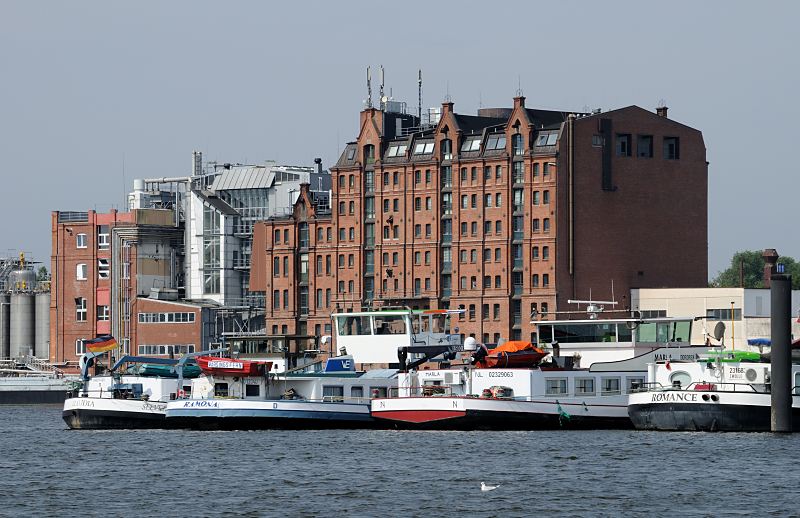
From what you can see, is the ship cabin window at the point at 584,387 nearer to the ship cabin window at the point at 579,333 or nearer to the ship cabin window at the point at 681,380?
the ship cabin window at the point at 681,380

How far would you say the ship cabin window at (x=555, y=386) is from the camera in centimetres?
10031

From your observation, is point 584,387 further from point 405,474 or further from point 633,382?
point 405,474

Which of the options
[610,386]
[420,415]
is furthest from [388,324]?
[610,386]

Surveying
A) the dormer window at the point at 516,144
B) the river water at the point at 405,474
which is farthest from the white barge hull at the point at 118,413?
the dormer window at the point at 516,144

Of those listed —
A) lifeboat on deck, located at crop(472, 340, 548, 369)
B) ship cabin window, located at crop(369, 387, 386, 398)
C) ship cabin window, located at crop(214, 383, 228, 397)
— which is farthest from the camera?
ship cabin window, located at crop(369, 387, 386, 398)

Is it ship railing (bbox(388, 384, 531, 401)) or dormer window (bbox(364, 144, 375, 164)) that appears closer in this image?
ship railing (bbox(388, 384, 531, 401))

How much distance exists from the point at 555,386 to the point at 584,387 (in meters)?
2.09

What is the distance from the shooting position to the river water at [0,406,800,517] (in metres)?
65.6

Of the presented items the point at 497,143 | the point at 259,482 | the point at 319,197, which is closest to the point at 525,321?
the point at 497,143

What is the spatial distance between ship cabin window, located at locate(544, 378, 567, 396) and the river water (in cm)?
241

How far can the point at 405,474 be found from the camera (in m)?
76.6

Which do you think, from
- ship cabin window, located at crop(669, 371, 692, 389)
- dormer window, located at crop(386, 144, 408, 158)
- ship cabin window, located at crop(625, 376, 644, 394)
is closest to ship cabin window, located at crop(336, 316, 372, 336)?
ship cabin window, located at crop(625, 376, 644, 394)

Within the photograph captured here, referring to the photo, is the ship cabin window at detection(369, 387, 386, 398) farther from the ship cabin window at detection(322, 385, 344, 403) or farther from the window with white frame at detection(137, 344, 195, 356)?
the window with white frame at detection(137, 344, 195, 356)

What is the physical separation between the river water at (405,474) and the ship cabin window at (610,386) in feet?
13.7
